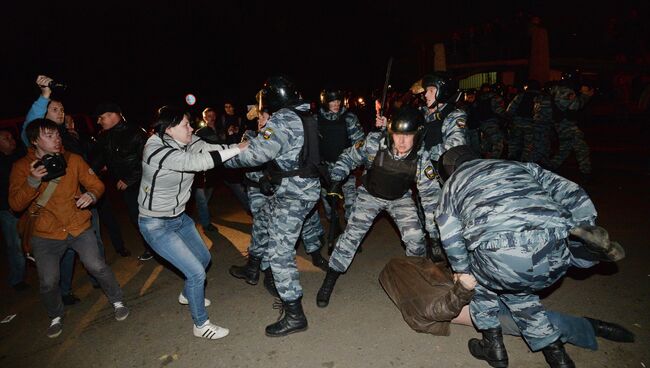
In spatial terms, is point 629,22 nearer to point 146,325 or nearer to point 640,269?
point 640,269

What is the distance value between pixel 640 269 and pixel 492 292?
243 cm

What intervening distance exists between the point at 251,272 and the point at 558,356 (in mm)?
3055

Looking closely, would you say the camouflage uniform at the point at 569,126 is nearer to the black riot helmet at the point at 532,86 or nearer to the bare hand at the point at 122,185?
the black riot helmet at the point at 532,86

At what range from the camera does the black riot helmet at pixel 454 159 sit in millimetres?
2508

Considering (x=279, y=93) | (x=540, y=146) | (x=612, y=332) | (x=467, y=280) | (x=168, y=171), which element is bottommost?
(x=612, y=332)

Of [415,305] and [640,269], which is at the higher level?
[415,305]

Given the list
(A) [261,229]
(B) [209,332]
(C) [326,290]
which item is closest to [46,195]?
(B) [209,332]

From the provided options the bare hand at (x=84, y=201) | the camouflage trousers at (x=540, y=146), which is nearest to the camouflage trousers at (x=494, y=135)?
the camouflage trousers at (x=540, y=146)

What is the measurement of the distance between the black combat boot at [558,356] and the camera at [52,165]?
4.17 meters

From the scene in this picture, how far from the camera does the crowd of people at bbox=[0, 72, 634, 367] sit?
2.23 metres

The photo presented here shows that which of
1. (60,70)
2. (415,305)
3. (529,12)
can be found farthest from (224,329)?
A: (529,12)

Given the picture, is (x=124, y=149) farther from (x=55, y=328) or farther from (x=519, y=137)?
(x=519, y=137)

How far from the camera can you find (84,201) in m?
3.30

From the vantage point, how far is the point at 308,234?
4375 mm
